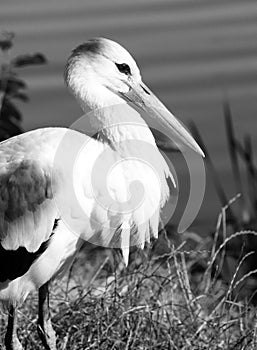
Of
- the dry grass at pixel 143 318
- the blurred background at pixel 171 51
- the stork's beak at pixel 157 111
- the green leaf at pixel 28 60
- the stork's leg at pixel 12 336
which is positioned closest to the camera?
the dry grass at pixel 143 318

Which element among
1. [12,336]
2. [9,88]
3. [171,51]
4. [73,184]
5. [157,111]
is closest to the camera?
[73,184]

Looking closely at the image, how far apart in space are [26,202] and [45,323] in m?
0.50

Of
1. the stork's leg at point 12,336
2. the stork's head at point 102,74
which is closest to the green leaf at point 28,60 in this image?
the stork's head at point 102,74

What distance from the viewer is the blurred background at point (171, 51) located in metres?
7.46

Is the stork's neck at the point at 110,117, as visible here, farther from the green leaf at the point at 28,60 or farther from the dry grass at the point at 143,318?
the green leaf at the point at 28,60

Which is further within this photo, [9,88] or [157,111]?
[9,88]

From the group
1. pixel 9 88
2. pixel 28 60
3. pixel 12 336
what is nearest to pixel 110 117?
pixel 12 336

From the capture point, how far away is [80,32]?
8766 mm

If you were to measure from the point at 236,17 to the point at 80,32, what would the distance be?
1458 mm

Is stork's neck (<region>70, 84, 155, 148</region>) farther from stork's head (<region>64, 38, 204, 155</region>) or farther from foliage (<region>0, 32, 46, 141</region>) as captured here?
foliage (<region>0, 32, 46, 141</region>)

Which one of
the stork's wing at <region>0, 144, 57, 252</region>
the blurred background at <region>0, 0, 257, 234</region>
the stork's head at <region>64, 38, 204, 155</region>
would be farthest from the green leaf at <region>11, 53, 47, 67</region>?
the blurred background at <region>0, 0, 257, 234</region>

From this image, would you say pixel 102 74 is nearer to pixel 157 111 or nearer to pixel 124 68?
pixel 124 68

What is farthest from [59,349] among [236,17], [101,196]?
[236,17]

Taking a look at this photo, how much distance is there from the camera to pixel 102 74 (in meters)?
4.10
